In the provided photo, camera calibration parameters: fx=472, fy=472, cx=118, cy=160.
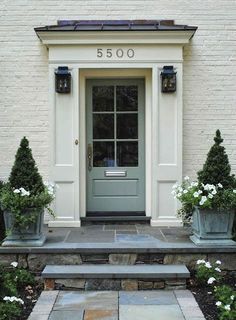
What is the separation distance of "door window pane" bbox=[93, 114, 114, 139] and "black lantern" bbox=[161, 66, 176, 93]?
3.15 feet

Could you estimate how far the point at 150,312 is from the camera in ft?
14.7

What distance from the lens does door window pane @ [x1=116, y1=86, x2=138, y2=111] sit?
23.7ft

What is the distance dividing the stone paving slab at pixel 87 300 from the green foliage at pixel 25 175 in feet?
4.41

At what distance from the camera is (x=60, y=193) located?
22.4 ft

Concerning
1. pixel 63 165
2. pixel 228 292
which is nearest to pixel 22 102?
pixel 63 165

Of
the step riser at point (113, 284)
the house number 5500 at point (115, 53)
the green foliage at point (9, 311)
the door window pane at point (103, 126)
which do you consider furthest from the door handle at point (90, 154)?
the green foliage at point (9, 311)

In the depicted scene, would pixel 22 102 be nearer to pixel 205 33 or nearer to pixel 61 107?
pixel 61 107

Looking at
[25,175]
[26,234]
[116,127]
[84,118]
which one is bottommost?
[26,234]

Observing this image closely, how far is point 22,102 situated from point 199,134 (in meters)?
2.69

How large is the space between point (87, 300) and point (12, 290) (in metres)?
0.77

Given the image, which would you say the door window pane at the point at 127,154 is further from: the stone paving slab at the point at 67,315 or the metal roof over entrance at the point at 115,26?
the stone paving slab at the point at 67,315

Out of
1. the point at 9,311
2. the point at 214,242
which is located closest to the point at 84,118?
the point at 214,242

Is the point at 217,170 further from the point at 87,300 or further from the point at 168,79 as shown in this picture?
the point at 87,300

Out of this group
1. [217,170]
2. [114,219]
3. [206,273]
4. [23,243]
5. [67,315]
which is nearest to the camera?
[67,315]
